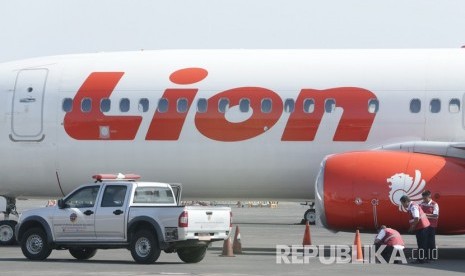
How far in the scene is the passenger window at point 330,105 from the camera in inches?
1078

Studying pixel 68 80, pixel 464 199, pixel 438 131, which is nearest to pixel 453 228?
pixel 464 199

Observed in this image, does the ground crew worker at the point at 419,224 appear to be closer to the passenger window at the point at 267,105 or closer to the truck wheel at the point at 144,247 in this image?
the passenger window at the point at 267,105

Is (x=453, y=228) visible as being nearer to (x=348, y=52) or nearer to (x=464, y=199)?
(x=464, y=199)

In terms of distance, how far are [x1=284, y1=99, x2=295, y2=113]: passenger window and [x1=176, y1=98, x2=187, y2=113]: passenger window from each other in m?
2.44

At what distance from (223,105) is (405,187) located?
5.17m

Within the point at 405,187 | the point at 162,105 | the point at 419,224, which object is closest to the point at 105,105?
the point at 162,105

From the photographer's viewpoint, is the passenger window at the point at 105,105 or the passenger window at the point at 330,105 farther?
the passenger window at the point at 105,105

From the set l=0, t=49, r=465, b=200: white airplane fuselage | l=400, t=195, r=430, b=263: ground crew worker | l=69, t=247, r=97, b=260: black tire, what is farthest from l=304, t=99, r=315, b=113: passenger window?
l=69, t=247, r=97, b=260: black tire

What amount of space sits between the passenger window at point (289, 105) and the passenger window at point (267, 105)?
360 mm

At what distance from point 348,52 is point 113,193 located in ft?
23.7

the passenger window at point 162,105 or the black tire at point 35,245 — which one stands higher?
the passenger window at point 162,105

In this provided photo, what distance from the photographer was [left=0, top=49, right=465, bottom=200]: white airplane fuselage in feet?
89.2

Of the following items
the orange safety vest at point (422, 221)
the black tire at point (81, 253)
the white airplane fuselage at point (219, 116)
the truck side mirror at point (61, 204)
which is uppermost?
the white airplane fuselage at point (219, 116)

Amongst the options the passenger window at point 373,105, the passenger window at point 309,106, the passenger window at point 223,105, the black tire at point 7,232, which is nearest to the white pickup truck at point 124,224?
the passenger window at point 223,105
